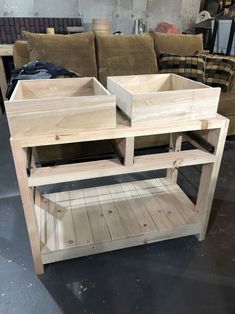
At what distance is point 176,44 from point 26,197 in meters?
2.05

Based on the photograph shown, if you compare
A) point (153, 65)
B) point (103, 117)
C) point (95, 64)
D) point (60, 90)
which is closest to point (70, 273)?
point (103, 117)

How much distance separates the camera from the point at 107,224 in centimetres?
120

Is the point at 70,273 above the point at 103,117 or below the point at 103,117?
below

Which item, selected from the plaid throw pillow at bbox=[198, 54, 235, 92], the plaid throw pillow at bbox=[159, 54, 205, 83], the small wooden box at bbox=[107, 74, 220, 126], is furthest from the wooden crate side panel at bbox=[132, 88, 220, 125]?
the plaid throw pillow at bbox=[198, 54, 235, 92]

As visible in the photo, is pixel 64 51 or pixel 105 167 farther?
pixel 64 51

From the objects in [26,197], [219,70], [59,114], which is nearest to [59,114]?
[59,114]

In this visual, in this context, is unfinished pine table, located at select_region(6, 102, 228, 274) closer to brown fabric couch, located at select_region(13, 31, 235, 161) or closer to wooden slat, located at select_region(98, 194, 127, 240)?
wooden slat, located at select_region(98, 194, 127, 240)

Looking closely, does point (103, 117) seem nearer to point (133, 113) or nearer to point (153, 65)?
point (133, 113)

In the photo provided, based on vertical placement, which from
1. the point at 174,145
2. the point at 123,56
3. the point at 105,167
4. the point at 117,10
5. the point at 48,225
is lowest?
the point at 48,225

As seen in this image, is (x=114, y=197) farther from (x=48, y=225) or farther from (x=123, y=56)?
(x=123, y=56)

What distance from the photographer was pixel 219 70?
207cm

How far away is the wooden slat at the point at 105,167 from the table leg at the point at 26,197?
1.2 inches

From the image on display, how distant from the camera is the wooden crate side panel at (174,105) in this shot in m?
0.84

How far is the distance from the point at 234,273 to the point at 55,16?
3781mm
